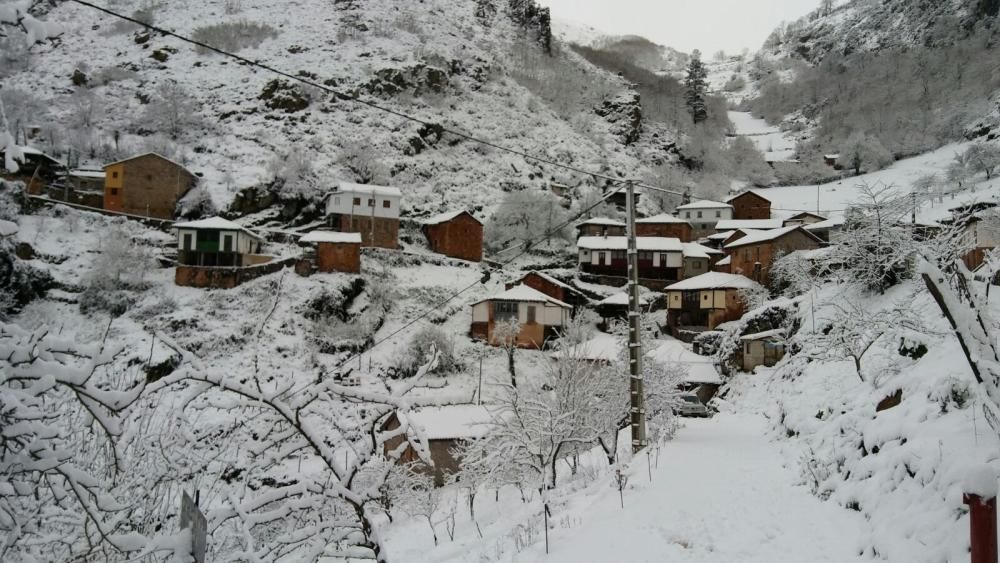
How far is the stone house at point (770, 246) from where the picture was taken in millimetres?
46750

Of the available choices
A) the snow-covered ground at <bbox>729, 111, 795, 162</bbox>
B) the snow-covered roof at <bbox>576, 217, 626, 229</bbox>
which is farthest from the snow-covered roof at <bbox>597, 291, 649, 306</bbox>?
the snow-covered ground at <bbox>729, 111, 795, 162</bbox>

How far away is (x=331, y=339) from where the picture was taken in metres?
41.4

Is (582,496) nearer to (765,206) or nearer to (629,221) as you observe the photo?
(629,221)

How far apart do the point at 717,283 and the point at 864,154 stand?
59.4 meters

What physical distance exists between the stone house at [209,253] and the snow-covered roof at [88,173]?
14813 mm

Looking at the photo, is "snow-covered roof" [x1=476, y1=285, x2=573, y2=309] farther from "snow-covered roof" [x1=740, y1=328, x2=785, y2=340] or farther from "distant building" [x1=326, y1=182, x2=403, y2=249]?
"snow-covered roof" [x1=740, y1=328, x2=785, y2=340]

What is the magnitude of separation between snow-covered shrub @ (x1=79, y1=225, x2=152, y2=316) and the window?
2543cm

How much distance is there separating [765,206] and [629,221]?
64005 mm

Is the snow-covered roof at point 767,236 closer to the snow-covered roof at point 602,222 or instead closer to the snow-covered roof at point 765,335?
the snow-covered roof at point 765,335

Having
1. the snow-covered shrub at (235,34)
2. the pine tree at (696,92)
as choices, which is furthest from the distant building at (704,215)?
the snow-covered shrub at (235,34)

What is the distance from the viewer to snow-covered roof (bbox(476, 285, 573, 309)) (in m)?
46.2

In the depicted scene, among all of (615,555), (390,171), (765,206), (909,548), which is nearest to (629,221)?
(615,555)

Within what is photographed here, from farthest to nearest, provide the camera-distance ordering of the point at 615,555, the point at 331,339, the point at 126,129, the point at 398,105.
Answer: the point at 398,105 < the point at 126,129 < the point at 331,339 < the point at 615,555

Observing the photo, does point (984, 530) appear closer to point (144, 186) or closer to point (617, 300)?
point (617, 300)
